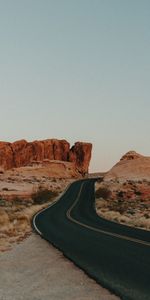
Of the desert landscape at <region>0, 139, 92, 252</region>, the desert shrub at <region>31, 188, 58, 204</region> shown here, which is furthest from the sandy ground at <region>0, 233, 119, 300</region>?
the desert landscape at <region>0, 139, 92, 252</region>

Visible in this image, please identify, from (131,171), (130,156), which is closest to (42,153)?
(130,156)

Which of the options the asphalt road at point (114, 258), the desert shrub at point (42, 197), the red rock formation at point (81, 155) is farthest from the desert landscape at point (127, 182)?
the asphalt road at point (114, 258)

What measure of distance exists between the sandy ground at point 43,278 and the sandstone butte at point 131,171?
347ft

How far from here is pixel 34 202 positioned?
8138 centimetres

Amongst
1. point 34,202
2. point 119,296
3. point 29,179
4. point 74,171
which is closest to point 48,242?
point 119,296

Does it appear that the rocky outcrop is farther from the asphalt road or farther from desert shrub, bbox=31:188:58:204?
the asphalt road

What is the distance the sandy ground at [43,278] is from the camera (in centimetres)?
1183

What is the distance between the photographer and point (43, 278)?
14.4 meters

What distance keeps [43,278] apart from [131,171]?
121141mm

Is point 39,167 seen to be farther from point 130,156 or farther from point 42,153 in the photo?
point 130,156

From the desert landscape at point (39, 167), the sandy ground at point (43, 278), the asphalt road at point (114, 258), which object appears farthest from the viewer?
the desert landscape at point (39, 167)

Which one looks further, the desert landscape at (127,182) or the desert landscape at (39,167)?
the desert landscape at (39,167)

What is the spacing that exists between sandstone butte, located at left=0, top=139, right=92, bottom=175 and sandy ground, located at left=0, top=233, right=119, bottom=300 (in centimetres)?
17179

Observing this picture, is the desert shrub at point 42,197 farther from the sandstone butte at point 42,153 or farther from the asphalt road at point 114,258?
the sandstone butte at point 42,153
